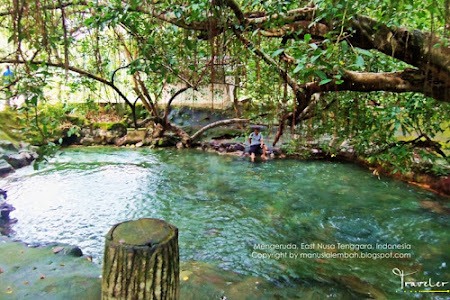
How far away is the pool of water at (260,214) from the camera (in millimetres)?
3756

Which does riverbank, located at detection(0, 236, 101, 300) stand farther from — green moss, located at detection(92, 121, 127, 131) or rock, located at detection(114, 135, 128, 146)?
green moss, located at detection(92, 121, 127, 131)

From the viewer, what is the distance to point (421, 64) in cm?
260

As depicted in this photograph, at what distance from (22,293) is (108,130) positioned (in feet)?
39.3

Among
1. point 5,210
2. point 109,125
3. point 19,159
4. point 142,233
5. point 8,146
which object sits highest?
point 109,125

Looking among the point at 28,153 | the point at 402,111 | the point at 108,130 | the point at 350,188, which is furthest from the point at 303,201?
the point at 108,130

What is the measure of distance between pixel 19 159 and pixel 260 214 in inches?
310

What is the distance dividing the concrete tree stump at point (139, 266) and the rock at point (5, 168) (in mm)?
7846

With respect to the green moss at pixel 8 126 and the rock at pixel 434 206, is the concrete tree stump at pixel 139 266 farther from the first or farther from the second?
the green moss at pixel 8 126

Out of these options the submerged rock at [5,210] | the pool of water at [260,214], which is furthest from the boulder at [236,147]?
the submerged rock at [5,210]

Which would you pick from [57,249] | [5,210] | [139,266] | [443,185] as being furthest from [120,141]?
[139,266]

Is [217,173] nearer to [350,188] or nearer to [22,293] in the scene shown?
[350,188]

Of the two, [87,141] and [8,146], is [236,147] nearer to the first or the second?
[87,141]

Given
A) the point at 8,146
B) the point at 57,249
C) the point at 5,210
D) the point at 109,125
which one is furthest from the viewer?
the point at 109,125

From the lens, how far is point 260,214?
5.54 m
